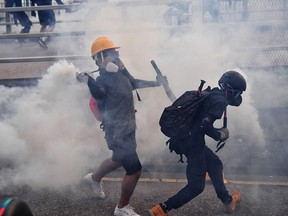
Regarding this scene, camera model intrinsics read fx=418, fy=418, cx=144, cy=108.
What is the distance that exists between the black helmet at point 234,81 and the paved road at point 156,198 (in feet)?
3.67

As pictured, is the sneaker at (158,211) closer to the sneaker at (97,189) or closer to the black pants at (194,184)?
the black pants at (194,184)

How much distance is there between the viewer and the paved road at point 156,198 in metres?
3.78

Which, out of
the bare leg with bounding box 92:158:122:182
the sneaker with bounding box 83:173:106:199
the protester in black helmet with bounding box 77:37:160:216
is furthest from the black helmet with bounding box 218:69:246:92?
the sneaker with bounding box 83:173:106:199

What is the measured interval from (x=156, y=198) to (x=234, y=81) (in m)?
1.38

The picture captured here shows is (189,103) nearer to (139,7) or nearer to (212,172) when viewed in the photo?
(212,172)

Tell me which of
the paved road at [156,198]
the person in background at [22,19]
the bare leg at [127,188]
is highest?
the person in background at [22,19]

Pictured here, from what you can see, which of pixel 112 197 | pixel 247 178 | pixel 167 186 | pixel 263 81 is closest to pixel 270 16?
pixel 263 81

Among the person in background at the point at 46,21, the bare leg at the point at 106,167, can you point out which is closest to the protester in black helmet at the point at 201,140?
the bare leg at the point at 106,167

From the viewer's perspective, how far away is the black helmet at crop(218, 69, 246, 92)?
137 inches

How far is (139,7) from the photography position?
7227 mm

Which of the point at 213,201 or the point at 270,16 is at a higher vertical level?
the point at 270,16

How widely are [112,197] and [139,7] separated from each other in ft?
13.4

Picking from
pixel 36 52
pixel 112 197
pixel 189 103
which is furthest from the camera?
pixel 36 52

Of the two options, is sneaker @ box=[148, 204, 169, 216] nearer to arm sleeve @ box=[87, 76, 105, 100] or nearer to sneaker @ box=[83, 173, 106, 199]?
sneaker @ box=[83, 173, 106, 199]
